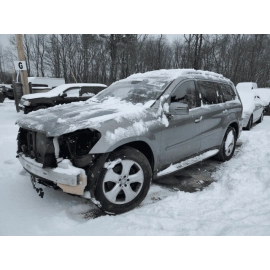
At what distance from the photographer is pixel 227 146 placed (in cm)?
475

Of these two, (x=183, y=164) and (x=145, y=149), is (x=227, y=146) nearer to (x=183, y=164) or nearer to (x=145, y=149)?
(x=183, y=164)

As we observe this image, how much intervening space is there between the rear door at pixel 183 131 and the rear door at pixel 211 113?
17 cm

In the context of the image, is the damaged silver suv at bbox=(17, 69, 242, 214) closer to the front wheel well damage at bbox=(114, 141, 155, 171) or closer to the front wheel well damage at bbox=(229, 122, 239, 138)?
the front wheel well damage at bbox=(114, 141, 155, 171)

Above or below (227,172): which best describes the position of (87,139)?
above

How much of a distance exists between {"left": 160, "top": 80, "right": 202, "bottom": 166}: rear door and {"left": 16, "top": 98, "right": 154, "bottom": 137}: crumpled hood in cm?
47

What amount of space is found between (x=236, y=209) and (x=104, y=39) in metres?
2.97

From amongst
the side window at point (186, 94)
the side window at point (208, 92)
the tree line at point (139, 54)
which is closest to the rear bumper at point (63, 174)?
the side window at point (186, 94)

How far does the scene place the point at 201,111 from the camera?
377 centimetres

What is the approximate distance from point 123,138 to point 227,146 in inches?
116

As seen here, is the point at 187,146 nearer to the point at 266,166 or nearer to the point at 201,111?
the point at 201,111

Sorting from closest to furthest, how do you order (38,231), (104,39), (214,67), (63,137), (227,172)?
1. (38,231)
2. (63,137)
3. (104,39)
4. (227,172)
5. (214,67)

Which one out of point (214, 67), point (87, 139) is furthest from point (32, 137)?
point (214, 67)

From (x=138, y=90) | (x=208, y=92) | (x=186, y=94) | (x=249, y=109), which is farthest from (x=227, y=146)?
(x=249, y=109)

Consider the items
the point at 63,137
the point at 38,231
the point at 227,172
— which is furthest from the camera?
the point at 227,172
